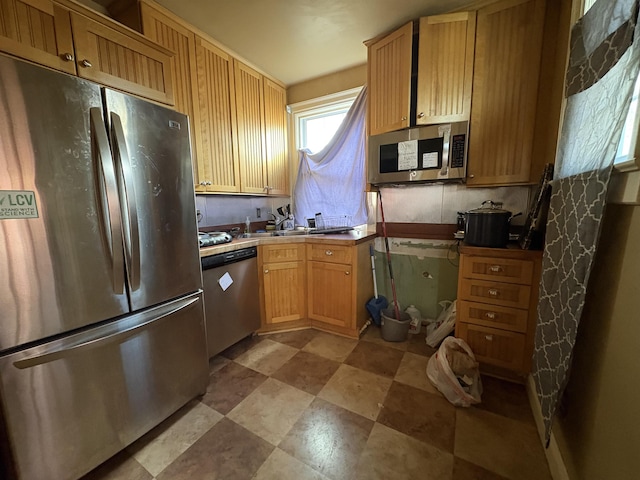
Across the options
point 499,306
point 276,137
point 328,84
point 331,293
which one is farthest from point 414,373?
point 328,84

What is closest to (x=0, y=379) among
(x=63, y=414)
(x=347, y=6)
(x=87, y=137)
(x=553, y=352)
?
(x=63, y=414)

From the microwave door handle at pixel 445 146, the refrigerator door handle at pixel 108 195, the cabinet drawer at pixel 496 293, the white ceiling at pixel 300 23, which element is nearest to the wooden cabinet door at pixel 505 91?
the microwave door handle at pixel 445 146

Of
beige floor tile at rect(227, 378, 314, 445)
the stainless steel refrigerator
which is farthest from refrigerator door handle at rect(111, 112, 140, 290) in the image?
beige floor tile at rect(227, 378, 314, 445)

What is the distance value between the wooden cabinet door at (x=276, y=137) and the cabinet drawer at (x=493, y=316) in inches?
83.6

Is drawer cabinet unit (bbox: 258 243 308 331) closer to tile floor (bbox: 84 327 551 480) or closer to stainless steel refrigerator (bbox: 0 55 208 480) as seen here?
tile floor (bbox: 84 327 551 480)

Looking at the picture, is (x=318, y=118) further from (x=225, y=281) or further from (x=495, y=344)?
(x=495, y=344)

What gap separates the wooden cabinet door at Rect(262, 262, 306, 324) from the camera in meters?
2.24

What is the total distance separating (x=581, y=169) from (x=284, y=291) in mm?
2019

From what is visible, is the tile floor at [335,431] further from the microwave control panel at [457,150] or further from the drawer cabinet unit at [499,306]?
the microwave control panel at [457,150]

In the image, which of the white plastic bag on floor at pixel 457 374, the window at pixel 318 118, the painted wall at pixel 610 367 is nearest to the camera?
the painted wall at pixel 610 367

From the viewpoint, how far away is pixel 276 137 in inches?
111

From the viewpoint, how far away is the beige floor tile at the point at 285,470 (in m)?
1.11

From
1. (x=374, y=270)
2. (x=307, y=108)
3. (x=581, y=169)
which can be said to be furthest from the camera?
(x=307, y=108)

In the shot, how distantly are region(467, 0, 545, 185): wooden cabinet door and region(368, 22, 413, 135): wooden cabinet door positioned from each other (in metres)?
0.46
